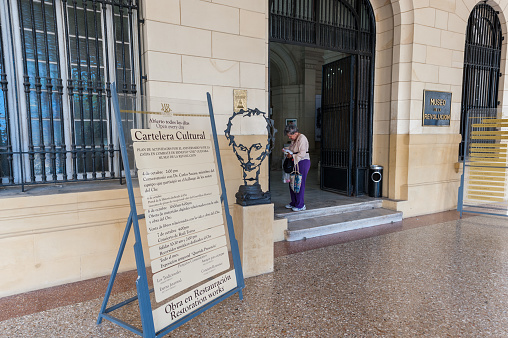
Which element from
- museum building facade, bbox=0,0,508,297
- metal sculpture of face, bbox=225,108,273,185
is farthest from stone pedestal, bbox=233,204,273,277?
museum building facade, bbox=0,0,508,297

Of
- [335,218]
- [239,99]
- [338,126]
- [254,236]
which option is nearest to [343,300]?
[254,236]

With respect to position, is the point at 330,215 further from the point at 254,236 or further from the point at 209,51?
the point at 209,51

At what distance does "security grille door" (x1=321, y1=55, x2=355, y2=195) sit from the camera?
20.0 feet

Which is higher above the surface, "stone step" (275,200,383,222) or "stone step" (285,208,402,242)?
"stone step" (275,200,383,222)

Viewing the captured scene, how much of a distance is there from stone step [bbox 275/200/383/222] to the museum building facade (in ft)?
1.01

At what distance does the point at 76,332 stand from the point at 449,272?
358 cm

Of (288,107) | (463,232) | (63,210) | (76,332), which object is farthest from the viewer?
(288,107)

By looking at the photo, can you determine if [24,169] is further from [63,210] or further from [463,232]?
[463,232]

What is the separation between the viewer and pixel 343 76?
6219mm

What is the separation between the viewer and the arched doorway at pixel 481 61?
22.1ft

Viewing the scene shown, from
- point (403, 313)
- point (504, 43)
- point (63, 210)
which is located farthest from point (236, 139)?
point (504, 43)

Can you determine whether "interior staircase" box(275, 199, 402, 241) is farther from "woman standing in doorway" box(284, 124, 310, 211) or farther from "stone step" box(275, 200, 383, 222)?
"woman standing in doorway" box(284, 124, 310, 211)

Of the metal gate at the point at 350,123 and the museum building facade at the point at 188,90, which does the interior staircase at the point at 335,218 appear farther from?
the metal gate at the point at 350,123

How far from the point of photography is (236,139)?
4273 millimetres
